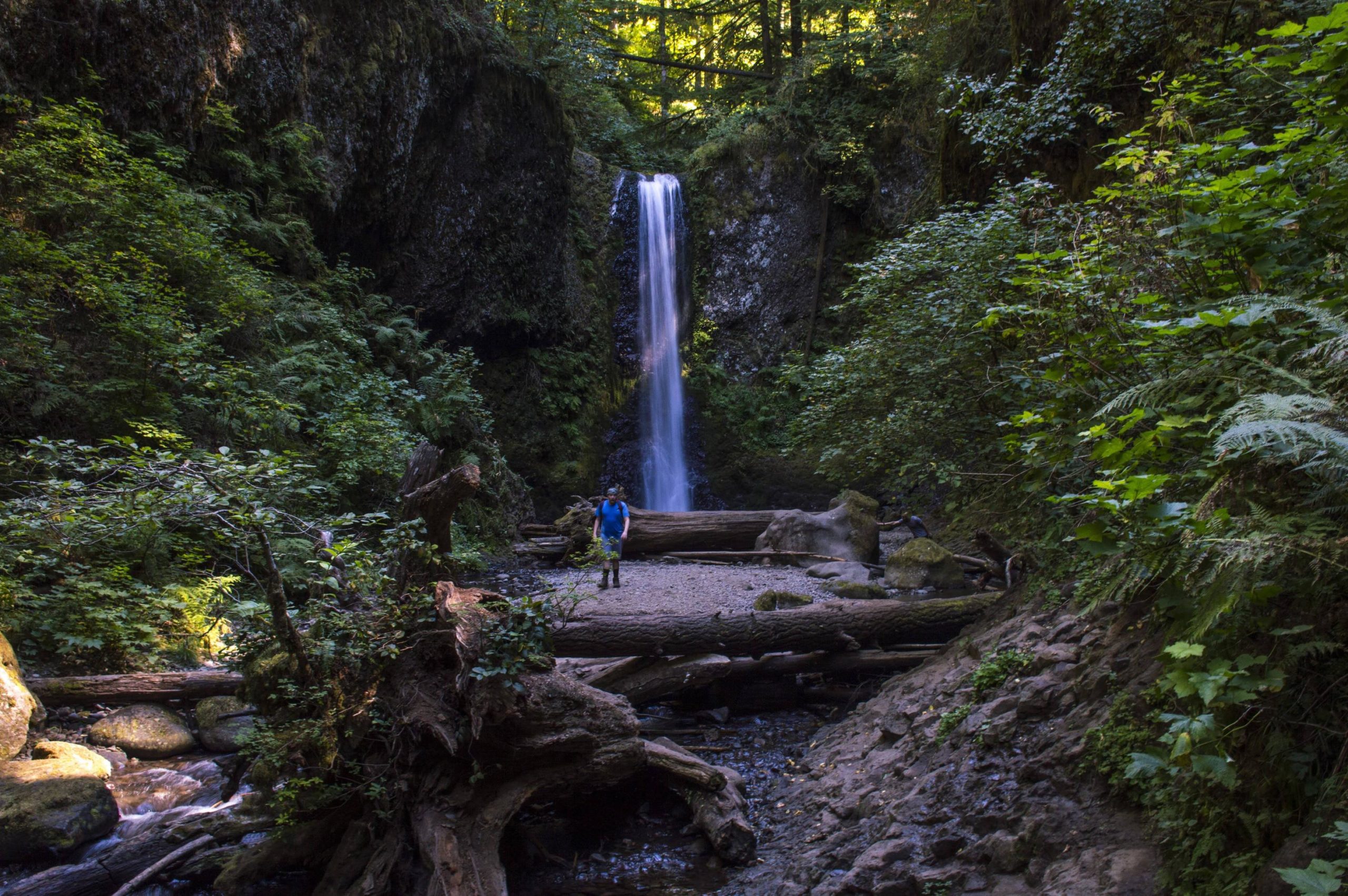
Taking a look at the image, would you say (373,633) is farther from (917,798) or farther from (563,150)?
(563,150)

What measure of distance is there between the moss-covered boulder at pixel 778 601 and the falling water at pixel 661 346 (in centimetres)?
1078

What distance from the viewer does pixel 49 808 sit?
4516 millimetres

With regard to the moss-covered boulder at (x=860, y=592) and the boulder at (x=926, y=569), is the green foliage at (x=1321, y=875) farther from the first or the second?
the boulder at (x=926, y=569)

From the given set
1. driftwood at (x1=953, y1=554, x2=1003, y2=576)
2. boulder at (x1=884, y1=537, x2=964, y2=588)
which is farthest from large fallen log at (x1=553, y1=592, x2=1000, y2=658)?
boulder at (x1=884, y1=537, x2=964, y2=588)

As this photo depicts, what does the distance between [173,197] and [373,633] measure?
7.06 meters

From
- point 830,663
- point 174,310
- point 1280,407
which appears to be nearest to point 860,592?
point 830,663

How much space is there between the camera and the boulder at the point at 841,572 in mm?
11125

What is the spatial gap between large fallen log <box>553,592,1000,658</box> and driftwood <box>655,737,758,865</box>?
1.11 meters

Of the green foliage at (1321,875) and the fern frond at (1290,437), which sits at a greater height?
the fern frond at (1290,437)

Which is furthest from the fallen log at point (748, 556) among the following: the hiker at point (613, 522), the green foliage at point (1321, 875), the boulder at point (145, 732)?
the green foliage at point (1321, 875)

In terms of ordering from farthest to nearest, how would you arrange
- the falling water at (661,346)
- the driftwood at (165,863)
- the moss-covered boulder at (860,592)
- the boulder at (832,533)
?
the falling water at (661,346)
the boulder at (832,533)
the moss-covered boulder at (860,592)
the driftwood at (165,863)

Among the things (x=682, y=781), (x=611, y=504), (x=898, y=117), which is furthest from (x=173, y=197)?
(x=898, y=117)

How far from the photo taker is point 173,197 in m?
8.52

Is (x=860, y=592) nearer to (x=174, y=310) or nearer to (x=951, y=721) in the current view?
(x=951, y=721)
